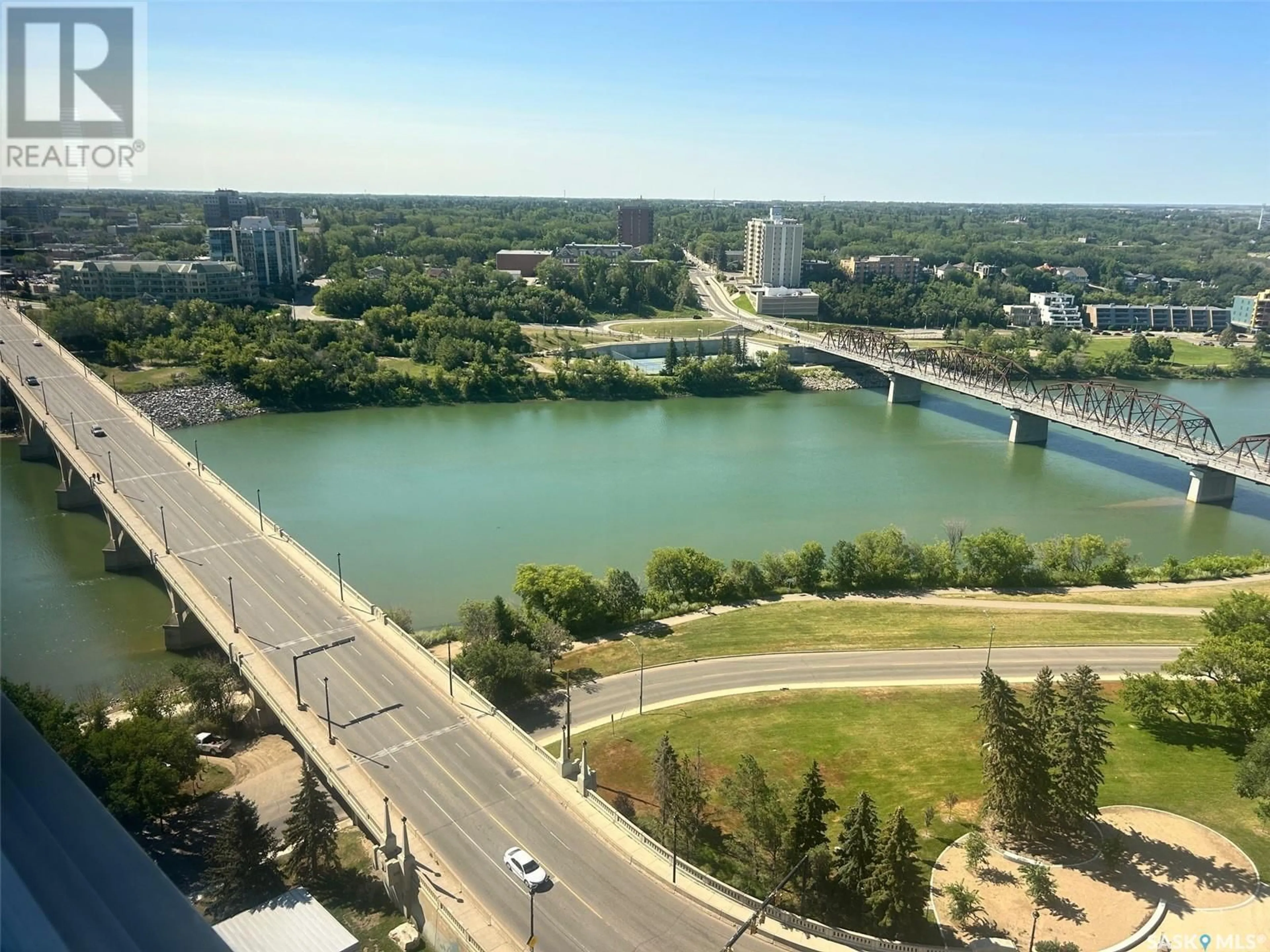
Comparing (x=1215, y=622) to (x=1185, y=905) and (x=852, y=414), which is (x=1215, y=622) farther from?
(x=852, y=414)

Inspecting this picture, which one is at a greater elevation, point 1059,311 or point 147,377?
point 1059,311

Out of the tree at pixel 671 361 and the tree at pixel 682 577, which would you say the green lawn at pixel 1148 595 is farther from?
the tree at pixel 671 361

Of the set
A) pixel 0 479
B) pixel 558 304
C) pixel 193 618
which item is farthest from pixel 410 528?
pixel 558 304

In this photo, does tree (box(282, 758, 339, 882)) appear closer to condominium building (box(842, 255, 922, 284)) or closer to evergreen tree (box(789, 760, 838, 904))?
evergreen tree (box(789, 760, 838, 904))

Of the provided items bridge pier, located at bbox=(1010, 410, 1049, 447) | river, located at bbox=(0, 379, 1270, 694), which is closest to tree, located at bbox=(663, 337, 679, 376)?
river, located at bbox=(0, 379, 1270, 694)

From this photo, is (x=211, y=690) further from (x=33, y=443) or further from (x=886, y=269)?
(x=886, y=269)

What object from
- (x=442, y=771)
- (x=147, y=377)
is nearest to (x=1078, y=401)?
(x=442, y=771)
